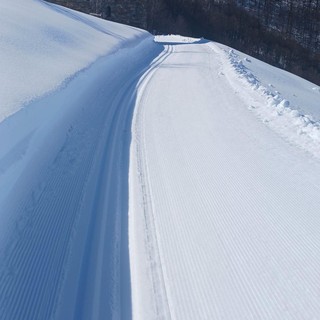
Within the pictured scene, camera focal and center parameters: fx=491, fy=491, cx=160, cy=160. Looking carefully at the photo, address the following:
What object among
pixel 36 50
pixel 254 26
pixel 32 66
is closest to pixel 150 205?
pixel 32 66

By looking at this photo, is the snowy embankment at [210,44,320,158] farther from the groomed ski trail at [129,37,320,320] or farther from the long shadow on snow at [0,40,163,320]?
the long shadow on snow at [0,40,163,320]

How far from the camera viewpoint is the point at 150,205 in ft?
15.2

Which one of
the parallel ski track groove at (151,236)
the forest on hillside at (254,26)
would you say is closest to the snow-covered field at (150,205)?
the parallel ski track groove at (151,236)

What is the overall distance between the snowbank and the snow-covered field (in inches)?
2.5

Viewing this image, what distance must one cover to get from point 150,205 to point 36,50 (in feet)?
22.0

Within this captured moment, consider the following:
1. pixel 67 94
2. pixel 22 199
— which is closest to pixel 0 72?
pixel 67 94

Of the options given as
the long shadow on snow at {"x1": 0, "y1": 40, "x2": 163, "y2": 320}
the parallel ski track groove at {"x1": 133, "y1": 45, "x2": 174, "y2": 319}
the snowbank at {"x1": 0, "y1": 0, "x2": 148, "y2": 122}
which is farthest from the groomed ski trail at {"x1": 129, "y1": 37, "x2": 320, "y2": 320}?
the snowbank at {"x1": 0, "y1": 0, "x2": 148, "y2": 122}

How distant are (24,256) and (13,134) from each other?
1.72 metres

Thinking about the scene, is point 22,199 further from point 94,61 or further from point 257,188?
point 94,61

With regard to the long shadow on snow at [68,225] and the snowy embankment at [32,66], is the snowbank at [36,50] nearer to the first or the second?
the snowy embankment at [32,66]

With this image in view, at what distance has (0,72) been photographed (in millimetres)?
7055

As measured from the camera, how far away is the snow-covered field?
326 cm

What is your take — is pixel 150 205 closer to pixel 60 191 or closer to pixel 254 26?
pixel 60 191

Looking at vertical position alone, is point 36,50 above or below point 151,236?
above
